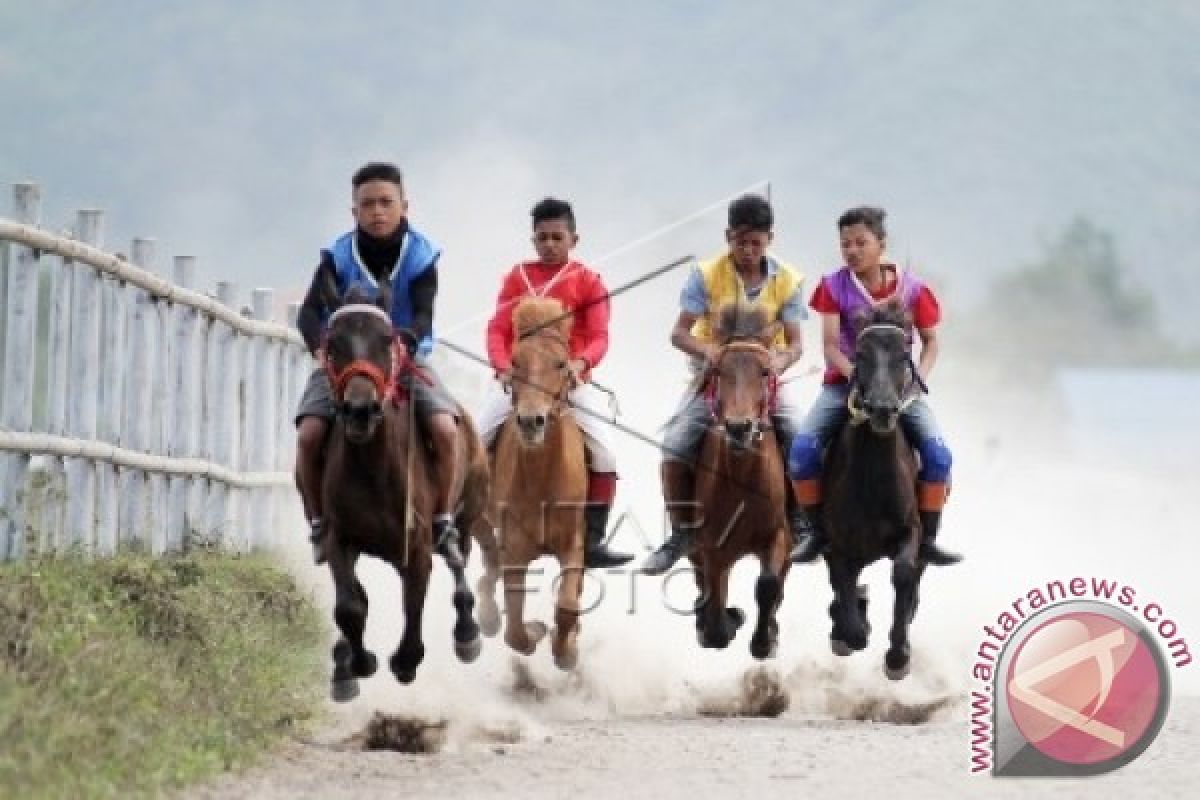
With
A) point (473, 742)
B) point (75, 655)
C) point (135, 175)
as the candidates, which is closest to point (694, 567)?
point (473, 742)

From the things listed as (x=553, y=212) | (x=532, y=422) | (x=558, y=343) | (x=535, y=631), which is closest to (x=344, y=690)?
(x=532, y=422)

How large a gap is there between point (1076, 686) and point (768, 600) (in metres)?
3.17

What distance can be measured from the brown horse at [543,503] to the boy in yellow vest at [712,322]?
1.71 feet

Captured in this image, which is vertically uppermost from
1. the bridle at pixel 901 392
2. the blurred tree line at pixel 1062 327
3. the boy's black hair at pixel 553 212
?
the blurred tree line at pixel 1062 327

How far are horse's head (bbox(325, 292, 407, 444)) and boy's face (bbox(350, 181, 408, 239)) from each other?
3.44ft

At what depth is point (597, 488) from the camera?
18125 mm

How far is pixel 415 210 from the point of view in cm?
8169

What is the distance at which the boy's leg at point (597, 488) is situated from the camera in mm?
18062

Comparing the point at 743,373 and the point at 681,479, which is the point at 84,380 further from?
the point at 743,373

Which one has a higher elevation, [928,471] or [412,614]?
[928,471]

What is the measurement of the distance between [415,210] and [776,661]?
64069 mm

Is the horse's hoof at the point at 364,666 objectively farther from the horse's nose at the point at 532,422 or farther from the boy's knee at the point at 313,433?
the horse's nose at the point at 532,422

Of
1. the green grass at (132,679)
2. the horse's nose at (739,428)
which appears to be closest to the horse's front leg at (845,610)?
the horse's nose at (739,428)

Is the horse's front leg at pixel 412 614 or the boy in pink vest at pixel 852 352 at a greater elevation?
the boy in pink vest at pixel 852 352
